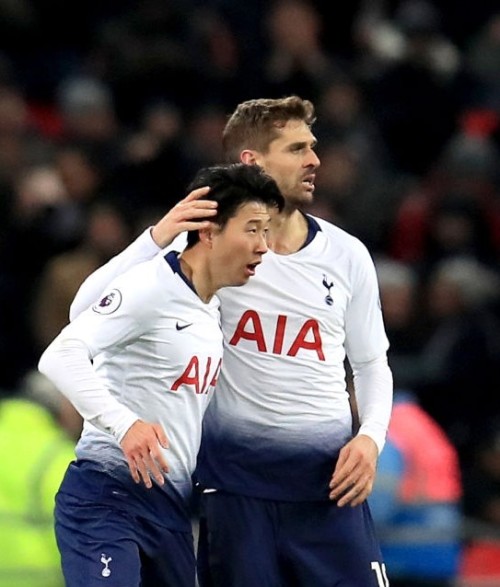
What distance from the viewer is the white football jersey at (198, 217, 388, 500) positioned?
6.01 m

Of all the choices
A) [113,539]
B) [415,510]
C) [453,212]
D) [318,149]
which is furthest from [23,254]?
[113,539]

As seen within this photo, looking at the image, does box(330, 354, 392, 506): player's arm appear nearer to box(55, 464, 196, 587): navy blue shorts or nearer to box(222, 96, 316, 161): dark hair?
box(55, 464, 196, 587): navy blue shorts

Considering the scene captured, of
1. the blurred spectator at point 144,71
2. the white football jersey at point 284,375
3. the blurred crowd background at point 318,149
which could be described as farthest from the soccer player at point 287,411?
the blurred spectator at point 144,71

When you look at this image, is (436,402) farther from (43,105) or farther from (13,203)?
(43,105)

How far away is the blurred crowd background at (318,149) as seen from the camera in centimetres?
Result: 988

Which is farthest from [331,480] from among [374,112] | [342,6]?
[342,6]

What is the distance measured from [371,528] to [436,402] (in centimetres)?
373

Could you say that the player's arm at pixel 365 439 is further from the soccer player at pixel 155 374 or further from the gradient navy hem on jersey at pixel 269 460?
the soccer player at pixel 155 374

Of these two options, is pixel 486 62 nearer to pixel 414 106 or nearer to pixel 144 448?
pixel 414 106

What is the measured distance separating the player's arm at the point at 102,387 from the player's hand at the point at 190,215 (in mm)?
353

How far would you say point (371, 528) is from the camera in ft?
20.3

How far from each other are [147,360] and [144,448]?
0.38m

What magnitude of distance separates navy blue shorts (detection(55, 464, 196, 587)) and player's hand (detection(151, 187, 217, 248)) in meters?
0.76

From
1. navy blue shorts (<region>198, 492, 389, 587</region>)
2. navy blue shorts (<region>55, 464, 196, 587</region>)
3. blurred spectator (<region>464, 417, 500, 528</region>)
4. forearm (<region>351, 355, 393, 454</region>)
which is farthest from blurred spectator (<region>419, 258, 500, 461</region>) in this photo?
navy blue shorts (<region>55, 464, 196, 587</region>)
